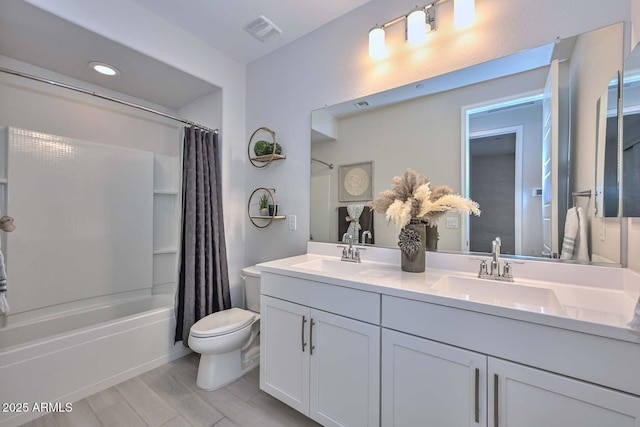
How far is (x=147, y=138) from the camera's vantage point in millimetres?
2723

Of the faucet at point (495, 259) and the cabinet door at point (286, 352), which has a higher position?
the faucet at point (495, 259)

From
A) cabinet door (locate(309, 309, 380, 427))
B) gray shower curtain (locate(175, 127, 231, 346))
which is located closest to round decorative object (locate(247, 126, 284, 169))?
gray shower curtain (locate(175, 127, 231, 346))

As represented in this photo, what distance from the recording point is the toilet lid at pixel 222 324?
1671mm

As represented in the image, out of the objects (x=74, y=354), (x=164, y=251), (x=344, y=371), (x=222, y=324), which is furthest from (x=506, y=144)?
(x=164, y=251)

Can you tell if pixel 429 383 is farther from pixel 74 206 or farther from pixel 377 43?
pixel 74 206

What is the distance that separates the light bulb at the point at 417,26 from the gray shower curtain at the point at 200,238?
1681 millimetres

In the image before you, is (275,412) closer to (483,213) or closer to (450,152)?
(483,213)

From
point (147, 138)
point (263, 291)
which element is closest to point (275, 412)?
point (263, 291)

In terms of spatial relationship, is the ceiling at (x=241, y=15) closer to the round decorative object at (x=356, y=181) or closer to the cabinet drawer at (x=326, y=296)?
the round decorative object at (x=356, y=181)

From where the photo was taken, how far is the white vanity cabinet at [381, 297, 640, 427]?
762mm

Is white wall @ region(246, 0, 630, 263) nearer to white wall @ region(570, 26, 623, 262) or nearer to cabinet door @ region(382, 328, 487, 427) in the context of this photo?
white wall @ region(570, 26, 623, 262)

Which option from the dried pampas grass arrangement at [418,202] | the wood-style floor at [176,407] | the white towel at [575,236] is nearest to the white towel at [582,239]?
the white towel at [575,236]

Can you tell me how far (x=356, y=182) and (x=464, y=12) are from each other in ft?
3.58

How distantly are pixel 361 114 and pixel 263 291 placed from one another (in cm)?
135
